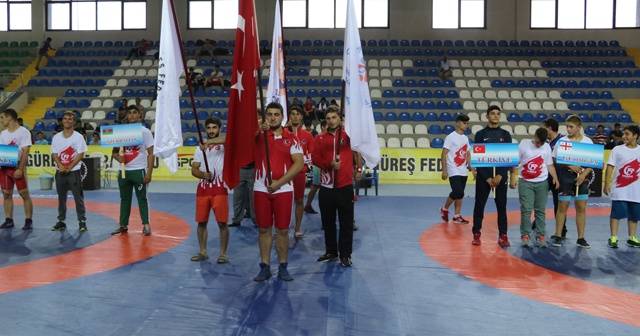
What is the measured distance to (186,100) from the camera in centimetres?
2184

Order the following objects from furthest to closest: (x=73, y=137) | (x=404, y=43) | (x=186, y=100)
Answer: (x=404, y=43) → (x=186, y=100) → (x=73, y=137)

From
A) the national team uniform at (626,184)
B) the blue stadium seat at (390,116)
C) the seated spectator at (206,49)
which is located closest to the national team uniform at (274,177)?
the national team uniform at (626,184)

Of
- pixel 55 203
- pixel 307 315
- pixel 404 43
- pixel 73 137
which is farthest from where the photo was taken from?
pixel 404 43

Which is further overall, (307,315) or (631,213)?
(631,213)

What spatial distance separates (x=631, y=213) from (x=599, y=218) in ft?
8.23

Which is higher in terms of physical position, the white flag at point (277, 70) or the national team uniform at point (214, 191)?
the white flag at point (277, 70)

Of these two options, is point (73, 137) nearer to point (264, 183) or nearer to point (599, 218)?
point (264, 183)

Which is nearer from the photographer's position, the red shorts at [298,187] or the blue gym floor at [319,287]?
the blue gym floor at [319,287]

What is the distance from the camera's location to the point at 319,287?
551cm

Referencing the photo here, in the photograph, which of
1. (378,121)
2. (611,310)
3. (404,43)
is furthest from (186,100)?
(611,310)

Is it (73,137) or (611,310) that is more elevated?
(73,137)

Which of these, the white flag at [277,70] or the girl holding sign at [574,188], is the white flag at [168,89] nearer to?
the white flag at [277,70]

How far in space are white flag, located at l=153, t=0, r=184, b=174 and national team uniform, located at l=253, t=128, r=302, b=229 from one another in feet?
4.35

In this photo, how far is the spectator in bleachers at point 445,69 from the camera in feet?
75.2
